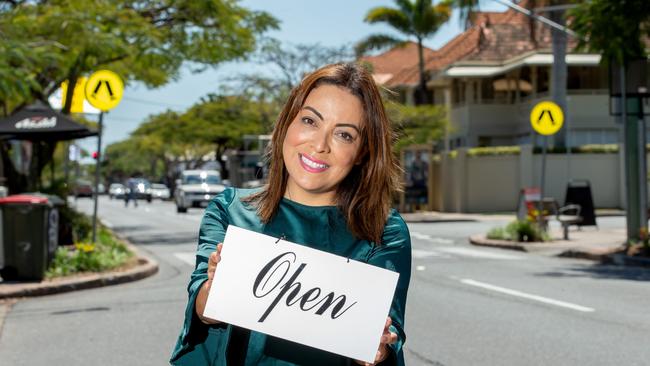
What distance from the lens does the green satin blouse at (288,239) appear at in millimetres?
2672

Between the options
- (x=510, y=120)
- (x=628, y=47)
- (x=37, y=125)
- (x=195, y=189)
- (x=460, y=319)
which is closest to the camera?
(x=460, y=319)

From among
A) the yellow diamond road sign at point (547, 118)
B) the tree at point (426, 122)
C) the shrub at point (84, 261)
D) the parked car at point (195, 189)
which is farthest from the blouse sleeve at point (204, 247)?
the tree at point (426, 122)

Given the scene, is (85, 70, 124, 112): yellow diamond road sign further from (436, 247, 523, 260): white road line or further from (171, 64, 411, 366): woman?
(171, 64, 411, 366): woman

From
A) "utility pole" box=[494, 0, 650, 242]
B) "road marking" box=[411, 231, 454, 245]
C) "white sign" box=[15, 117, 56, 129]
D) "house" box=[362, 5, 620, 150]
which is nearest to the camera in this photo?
"white sign" box=[15, 117, 56, 129]

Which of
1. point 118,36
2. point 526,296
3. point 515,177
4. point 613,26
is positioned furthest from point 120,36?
point 515,177

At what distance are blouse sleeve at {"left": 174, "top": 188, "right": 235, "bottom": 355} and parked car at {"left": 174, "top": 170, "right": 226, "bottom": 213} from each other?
121ft

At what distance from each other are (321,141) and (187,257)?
14317 millimetres

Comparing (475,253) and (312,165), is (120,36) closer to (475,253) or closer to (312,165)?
(475,253)

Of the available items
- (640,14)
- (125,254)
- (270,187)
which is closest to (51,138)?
(125,254)

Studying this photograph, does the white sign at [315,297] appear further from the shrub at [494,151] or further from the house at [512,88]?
the house at [512,88]

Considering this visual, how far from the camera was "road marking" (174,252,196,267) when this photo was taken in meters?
15.9

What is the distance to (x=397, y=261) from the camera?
2748mm

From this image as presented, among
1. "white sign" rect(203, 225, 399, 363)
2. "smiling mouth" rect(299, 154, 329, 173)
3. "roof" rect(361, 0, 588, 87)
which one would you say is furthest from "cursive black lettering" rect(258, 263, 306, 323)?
"roof" rect(361, 0, 588, 87)

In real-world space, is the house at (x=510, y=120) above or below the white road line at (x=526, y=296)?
above
